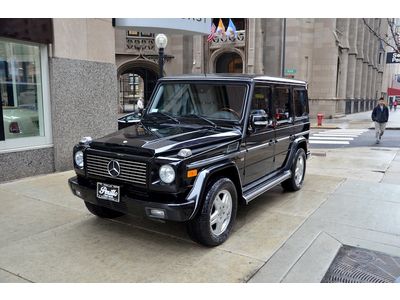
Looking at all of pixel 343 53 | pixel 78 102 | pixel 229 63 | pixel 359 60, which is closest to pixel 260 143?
pixel 78 102

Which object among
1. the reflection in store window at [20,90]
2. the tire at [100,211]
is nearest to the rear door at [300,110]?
the tire at [100,211]

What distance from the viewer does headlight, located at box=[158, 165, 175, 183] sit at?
388 centimetres

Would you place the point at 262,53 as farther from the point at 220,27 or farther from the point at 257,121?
the point at 257,121

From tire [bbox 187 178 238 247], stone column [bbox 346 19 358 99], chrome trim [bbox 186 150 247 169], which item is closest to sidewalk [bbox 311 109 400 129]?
stone column [bbox 346 19 358 99]

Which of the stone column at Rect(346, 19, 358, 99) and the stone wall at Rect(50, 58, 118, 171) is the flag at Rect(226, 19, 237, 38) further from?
the stone wall at Rect(50, 58, 118, 171)

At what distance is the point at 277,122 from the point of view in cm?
605

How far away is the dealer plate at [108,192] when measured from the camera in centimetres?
422

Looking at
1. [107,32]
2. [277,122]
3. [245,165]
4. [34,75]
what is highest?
[107,32]

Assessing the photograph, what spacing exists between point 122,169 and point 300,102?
4.14 m

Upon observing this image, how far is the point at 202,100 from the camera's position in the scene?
17.4ft

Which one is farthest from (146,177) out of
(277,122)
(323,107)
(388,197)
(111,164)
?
(323,107)

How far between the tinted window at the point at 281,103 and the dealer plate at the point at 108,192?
2911 millimetres

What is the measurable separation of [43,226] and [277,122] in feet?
12.3

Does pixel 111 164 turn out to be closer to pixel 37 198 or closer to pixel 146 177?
pixel 146 177
